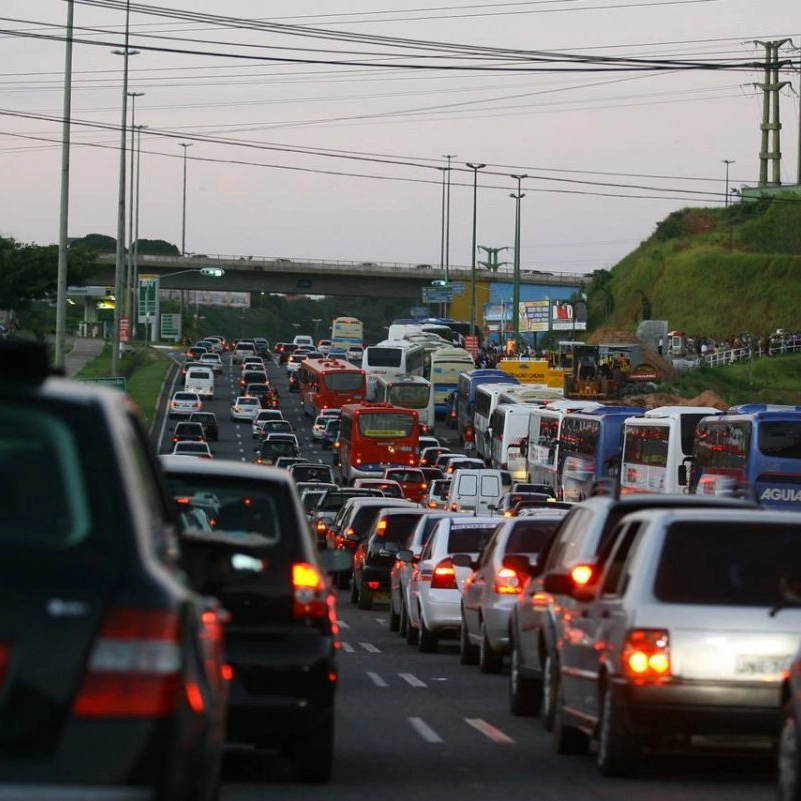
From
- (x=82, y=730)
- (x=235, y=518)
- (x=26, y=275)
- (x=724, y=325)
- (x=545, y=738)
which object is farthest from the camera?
(x=724, y=325)

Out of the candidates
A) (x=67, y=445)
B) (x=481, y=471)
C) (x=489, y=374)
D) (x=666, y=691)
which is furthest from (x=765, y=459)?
(x=489, y=374)

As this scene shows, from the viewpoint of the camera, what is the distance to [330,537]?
38.0 m

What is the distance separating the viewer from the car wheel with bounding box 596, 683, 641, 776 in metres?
11.1

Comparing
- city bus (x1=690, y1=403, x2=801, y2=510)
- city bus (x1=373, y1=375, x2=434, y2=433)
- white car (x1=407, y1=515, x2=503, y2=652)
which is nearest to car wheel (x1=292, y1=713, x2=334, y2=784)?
white car (x1=407, y1=515, x2=503, y2=652)

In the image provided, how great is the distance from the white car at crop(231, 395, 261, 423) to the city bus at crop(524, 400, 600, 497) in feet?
97.5

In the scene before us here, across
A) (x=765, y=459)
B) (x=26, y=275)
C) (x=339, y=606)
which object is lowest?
(x=339, y=606)

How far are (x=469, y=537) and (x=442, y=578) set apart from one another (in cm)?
110

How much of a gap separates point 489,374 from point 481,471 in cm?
3765

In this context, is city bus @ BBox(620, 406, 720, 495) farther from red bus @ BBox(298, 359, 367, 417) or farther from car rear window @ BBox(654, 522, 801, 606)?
red bus @ BBox(298, 359, 367, 417)

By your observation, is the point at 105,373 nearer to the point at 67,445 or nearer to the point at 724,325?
the point at 724,325

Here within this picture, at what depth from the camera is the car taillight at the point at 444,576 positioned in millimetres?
22375

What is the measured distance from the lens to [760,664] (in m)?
10.9

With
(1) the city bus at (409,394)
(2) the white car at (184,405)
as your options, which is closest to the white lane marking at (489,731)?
(1) the city bus at (409,394)

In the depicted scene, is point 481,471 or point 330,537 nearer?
point 330,537
